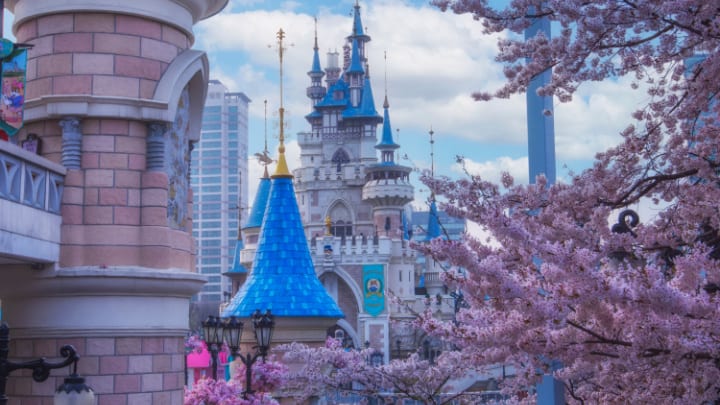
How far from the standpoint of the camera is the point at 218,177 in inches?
4523

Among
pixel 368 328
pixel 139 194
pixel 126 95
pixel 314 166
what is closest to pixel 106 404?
pixel 139 194

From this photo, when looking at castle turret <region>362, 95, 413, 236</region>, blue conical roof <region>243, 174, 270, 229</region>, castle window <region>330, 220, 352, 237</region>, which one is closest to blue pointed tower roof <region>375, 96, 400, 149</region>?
castle turret <region>362, 95, 413, 236</region>

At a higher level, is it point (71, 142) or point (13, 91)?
point (13, 91)

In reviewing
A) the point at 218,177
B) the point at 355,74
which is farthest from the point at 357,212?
the point at 218,177

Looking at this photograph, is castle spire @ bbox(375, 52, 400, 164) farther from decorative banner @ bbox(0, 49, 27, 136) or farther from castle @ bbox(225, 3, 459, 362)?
decorative banner @ bbox(0, 49, 27, 136)

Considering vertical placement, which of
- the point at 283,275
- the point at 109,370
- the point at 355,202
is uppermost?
the point at 355,202

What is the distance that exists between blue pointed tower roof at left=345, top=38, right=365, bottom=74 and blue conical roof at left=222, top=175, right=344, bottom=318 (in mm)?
45238

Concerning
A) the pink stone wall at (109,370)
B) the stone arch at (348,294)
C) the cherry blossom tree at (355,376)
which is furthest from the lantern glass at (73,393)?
the stone arch at (348,294)

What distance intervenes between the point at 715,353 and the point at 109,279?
389 centimetres

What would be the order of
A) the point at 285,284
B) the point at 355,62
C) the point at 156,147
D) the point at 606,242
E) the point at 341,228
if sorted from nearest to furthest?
the point at 606,242 < the point at 156,147 < the point at 285,284 < the point at 341,228 < the point at 355,62

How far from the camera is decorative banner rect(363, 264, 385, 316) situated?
1871 inches

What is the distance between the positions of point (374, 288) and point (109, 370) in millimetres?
41703

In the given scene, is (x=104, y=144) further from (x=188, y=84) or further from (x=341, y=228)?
(x=341, y=228)

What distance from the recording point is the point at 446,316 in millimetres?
47969
